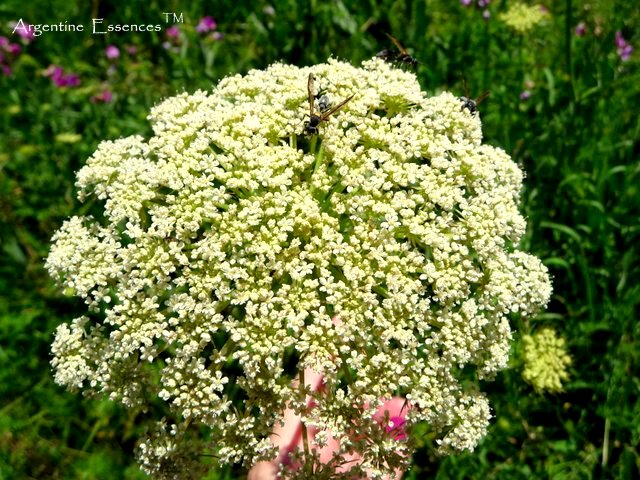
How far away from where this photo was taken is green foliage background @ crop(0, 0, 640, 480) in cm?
438

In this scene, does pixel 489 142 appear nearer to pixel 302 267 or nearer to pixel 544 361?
pixel 544 361

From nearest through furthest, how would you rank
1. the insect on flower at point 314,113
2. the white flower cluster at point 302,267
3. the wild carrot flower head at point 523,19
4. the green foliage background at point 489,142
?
the white flower cluster at point 302,267, the insect on flower at point 314,113, the green foliage background at point 489,142, the wild carrot flower head at point 523,19

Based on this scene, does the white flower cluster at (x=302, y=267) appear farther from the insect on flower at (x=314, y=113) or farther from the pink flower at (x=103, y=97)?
the pink flower at (x=103, y=97)

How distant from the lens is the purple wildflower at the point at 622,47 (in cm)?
549

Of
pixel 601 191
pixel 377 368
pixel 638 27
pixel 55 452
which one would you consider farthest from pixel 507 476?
pixel 638 27

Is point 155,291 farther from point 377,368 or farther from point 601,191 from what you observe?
point 601,191

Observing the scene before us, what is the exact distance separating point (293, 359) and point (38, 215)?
3.37 m

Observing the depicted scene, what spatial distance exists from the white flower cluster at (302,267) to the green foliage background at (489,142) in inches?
62.9

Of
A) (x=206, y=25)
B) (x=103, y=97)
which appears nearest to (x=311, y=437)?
(x=103, y=97)

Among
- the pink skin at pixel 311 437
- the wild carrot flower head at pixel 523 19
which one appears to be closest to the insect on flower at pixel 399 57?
the wild carrot flower head at pixel 523 19

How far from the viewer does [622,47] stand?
18.0 feet

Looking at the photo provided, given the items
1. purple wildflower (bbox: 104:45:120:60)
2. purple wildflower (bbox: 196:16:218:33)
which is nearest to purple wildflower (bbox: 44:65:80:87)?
purple wildflower (bbox: 104:45:120:60)

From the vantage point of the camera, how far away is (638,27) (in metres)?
5.39

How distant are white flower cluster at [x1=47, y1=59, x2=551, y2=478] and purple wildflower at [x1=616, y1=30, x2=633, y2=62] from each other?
3482 mm
